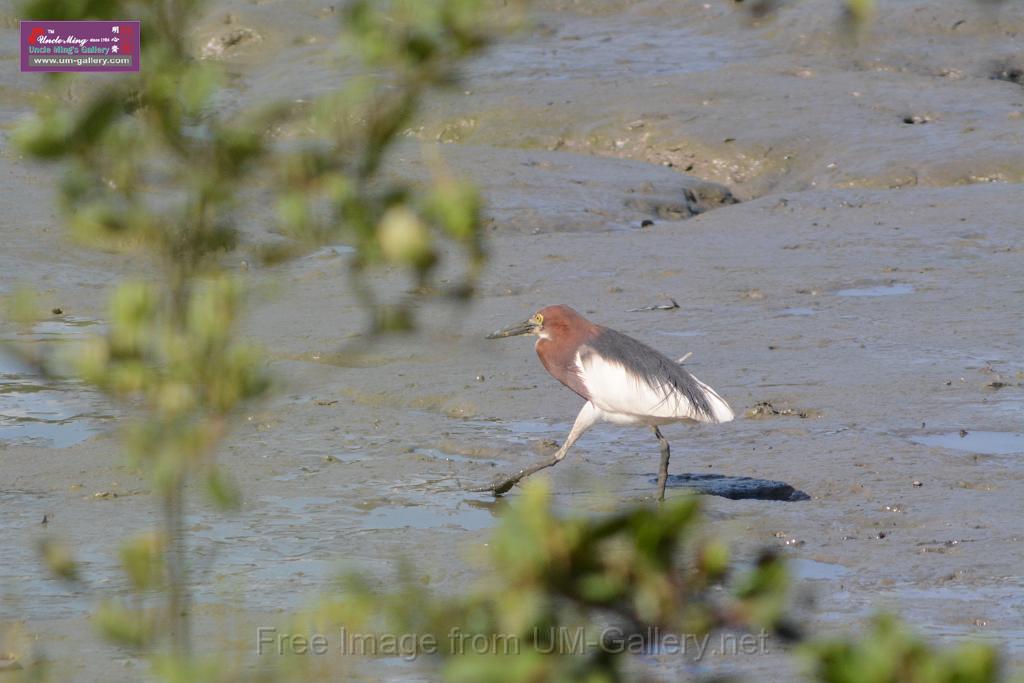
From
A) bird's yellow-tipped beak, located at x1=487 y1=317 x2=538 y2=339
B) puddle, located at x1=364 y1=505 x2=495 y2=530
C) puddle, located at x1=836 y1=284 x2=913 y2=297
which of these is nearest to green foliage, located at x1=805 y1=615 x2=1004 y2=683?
puddle, located at x1=364 y1=505 x2=495 y2=530

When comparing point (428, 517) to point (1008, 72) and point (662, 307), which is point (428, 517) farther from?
point (1008, 72)

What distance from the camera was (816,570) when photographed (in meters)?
5.59

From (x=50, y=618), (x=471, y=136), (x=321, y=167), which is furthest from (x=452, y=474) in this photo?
(x=471, y=136)

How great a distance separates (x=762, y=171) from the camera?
1463 cm

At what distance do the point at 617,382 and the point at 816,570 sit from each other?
1.19 meters

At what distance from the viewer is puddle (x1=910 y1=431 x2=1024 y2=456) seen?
7078 mm

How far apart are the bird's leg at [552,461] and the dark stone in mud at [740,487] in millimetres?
451

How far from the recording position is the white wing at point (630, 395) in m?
6.33

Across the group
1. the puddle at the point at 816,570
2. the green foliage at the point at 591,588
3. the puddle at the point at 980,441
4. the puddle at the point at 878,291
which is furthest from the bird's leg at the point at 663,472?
the green foliage at the point at 591,588

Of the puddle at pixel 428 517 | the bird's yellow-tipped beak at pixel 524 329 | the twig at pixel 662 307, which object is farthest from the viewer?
the twig at pixel 662 307

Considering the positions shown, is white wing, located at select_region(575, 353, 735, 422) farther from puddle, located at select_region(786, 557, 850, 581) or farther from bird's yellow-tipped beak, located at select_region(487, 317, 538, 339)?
puddle, located at select_region(786, 557, 850, 581)

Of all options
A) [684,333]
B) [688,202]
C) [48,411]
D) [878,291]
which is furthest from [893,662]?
[688,202]

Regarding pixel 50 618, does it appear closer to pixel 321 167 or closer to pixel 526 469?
pixel 526 469

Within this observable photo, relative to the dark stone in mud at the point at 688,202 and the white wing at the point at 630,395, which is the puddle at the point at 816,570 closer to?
the white wing at the point at 630,395
